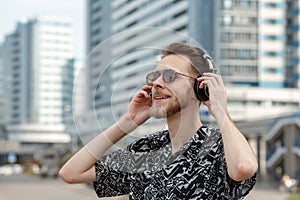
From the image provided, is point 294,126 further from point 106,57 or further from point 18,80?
point 18,80

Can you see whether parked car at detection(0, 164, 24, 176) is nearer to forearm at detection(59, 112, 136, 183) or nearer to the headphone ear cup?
forearm at detection(59, 112, 136, 183)

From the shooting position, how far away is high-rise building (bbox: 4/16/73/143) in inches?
6083

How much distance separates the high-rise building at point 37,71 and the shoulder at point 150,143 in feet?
480

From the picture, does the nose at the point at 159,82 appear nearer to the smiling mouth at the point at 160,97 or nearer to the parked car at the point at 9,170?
the smiling mouth at the point at 160,97

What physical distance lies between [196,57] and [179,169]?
34 centimetres

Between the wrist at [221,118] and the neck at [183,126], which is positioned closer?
the wrist at [221,118]

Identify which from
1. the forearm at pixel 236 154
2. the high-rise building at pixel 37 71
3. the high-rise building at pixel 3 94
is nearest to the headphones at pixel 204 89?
the forearm at pixel 236 154

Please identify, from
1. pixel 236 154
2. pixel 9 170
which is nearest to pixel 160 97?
pixel 236 154

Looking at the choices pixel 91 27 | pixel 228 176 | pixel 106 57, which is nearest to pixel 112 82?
pixel 106 57

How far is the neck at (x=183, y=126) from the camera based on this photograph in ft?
7.30

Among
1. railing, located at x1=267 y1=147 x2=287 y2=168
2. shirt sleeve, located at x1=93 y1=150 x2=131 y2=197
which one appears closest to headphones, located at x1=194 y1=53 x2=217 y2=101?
shirt sleeve, located at x1=93 y1=150 x2=131 y2=197

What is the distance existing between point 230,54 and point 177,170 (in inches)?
3258

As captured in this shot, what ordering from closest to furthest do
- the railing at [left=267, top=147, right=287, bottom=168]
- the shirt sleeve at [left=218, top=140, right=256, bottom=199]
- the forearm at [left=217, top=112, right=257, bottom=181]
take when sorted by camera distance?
the forearm at [left=217, top=112, right=257, bottom=181] < the shirt sleeve at [left=218, top=140, right=256, bottom=199] < the railing at [left=267, top=147, right=287, bottom=168]

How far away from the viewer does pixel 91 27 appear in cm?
11788
